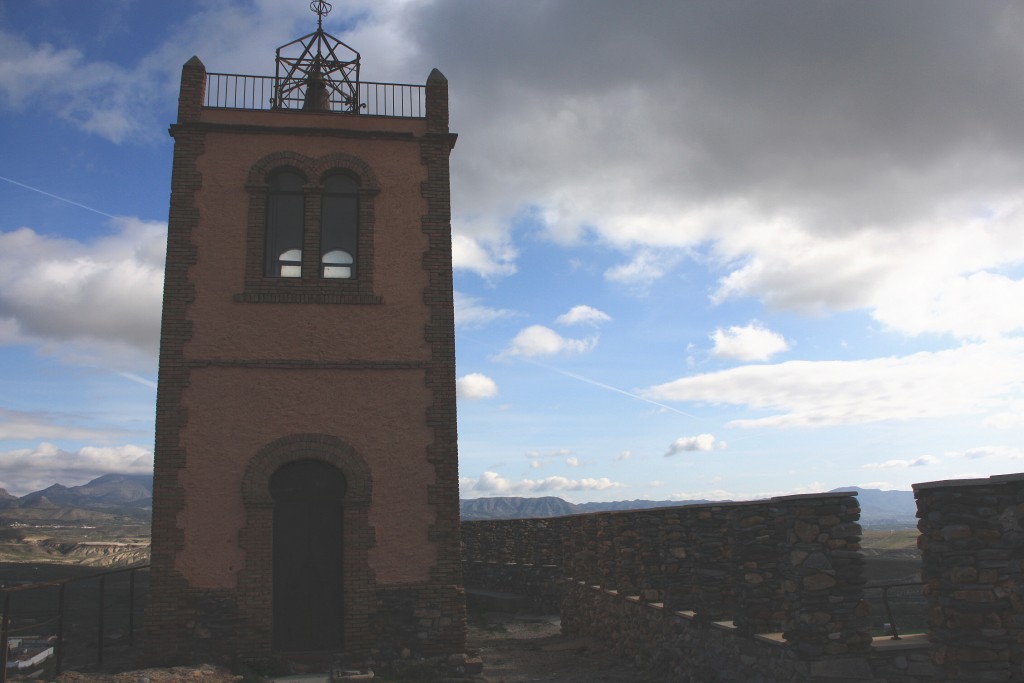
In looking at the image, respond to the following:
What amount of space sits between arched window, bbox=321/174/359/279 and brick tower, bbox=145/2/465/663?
0.12ft

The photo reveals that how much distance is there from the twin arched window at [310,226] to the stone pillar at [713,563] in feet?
22.0

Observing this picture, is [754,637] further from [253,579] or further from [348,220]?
[348,220]

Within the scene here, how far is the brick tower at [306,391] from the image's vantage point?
1130cm

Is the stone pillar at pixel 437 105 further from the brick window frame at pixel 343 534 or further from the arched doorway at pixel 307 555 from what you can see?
the arched doorway at pixel 307 555

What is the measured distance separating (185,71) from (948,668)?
13372mm

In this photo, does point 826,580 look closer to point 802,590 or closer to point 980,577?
point 802,590

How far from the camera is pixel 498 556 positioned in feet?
79.8

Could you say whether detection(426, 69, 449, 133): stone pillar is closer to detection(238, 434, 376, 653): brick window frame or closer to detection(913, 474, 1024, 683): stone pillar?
detection(238, 434, 376, 653): brick window frame

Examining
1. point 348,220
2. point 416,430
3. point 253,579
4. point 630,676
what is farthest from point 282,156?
point 630,676

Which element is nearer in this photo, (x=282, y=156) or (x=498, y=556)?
(x=282, y=156)

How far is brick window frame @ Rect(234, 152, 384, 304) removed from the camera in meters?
12.3

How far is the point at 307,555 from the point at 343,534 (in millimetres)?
595

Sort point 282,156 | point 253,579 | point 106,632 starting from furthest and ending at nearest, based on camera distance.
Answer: point 106,632, point 282,156, point 253,579

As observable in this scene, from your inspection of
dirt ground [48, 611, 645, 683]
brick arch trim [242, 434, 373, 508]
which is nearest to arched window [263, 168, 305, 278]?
brick arch trim [242, 434, 373, 508]
